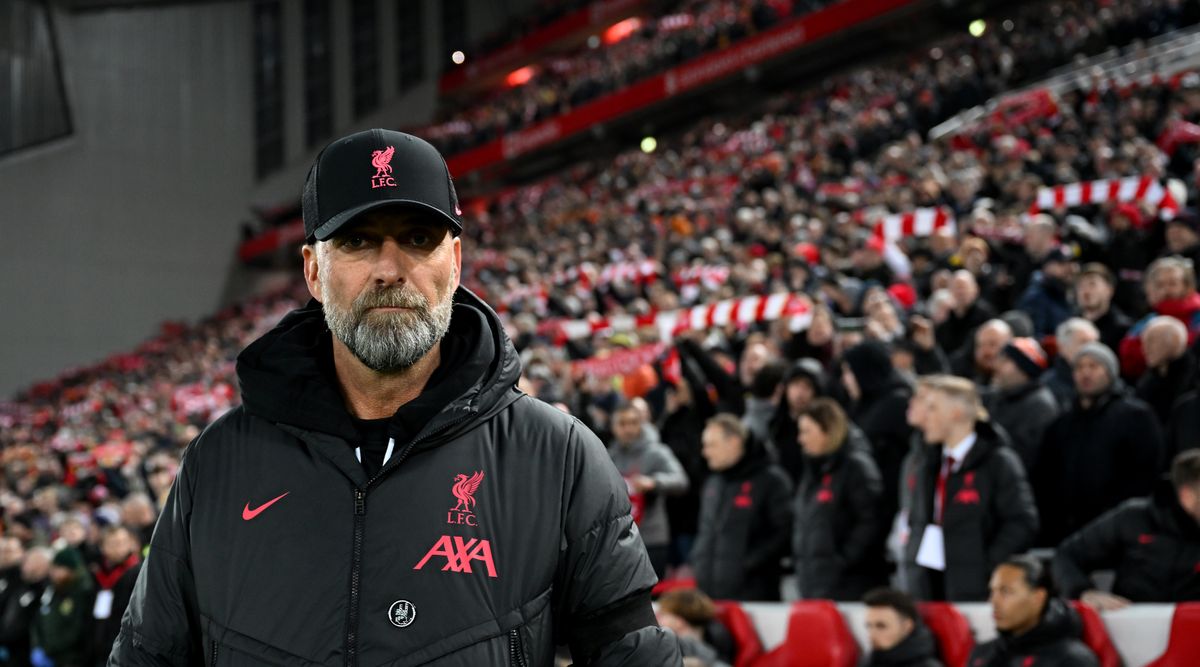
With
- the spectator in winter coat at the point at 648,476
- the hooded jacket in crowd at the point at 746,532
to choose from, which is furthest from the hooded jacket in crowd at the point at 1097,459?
the spectator in winter coat at the point at 648,476

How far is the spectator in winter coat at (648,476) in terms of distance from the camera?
6949 millimetres

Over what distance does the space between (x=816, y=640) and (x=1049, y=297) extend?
300 cm

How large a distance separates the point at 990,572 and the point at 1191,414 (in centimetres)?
105

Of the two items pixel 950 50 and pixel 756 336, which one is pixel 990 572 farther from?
pixel 950 50

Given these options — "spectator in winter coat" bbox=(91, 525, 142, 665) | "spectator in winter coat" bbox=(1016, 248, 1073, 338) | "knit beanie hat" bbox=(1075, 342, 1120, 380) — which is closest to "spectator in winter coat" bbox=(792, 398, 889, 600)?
"knit beanie hat" bbox=(1075, 342, 1120, 380)

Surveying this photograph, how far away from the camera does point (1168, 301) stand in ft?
21.1

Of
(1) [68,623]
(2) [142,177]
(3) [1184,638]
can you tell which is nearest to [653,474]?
(3) [1184,638]

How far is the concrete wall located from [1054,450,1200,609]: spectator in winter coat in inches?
1140

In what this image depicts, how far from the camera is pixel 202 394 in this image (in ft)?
63.5

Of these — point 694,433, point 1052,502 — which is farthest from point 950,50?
point 1052,502

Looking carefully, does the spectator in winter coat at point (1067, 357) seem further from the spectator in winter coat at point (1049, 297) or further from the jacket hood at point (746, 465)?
the jacket hood at point (746, 465)

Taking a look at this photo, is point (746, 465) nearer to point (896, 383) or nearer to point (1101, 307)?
point (896, 383)

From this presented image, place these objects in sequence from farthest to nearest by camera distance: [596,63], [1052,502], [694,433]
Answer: [596,63]
[694,433]
[1052,502]

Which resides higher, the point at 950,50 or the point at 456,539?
the point at 950,50
